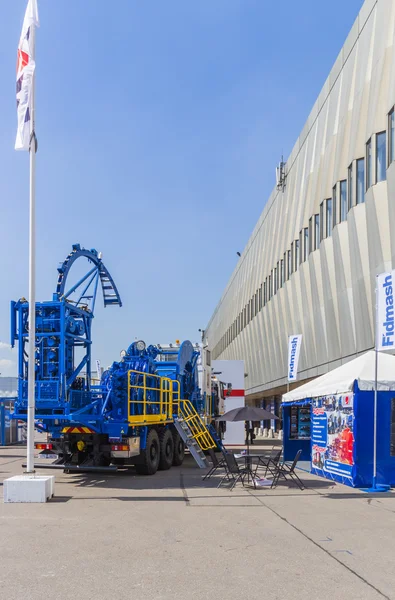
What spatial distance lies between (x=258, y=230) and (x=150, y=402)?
29905 mm

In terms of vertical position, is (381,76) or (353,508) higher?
(381,76)

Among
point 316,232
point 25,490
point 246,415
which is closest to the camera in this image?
point 25,490

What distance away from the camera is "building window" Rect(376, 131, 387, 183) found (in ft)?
62.4

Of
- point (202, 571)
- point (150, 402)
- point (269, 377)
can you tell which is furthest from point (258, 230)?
point (202, 571)

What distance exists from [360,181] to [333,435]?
31.1 ft

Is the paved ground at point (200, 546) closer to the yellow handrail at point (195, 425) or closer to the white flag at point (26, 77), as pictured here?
the yellow handrail at point (195, 425)

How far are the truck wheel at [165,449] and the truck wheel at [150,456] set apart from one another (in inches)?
18.9

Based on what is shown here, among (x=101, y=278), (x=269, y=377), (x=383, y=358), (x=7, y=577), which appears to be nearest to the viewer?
(x=7, y=577)

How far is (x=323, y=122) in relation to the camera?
87.0 feet

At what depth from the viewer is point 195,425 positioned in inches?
790

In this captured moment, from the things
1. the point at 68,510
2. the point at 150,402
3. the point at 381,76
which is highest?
the point at 381,76

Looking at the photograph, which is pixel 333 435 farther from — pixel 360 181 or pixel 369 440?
pixel 360 181

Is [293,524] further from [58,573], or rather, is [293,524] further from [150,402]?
[150,402]

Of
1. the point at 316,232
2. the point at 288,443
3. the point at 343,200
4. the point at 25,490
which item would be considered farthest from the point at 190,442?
the point at 316,232
